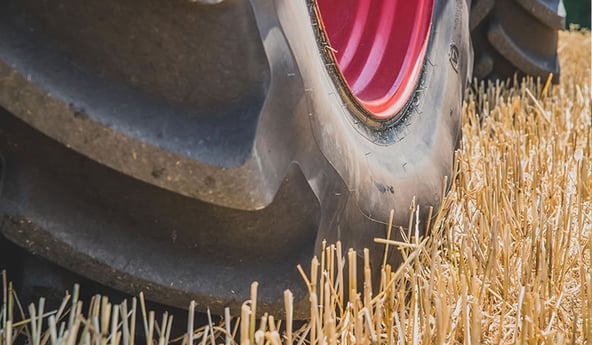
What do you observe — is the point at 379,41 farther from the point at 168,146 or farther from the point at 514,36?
the point at 514,36

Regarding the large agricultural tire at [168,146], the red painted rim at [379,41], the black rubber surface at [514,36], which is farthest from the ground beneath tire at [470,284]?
the black rubber surface at [514,36]

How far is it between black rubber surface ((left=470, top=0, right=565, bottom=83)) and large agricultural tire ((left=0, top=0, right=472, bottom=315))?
1337 millimetres

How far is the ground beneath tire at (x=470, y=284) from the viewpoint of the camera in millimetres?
915

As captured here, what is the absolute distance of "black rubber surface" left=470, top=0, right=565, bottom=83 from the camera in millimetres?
2273

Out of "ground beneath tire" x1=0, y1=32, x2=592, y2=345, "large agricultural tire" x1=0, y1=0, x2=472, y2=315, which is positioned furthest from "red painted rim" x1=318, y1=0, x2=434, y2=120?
"large agricultural tire" x1=0, y1=0, x2=472, y2=315

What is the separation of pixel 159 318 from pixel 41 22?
335 mm

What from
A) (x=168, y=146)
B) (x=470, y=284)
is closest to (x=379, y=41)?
(x=470, y=284)

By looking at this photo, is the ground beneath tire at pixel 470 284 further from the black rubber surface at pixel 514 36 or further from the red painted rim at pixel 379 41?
the black rubber surface at pixel 514 36

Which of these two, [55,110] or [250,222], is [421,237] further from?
[55,110]

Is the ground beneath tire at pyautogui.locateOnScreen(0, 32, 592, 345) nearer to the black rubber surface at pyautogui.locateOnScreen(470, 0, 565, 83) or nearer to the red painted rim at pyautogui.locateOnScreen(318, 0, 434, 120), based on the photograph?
→ the red painted rim at pyautogui.locateOnScreen(318, 0, 434, 120)

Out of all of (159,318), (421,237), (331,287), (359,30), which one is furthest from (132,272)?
(359,30)

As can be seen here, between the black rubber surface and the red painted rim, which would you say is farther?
the black rubber surface

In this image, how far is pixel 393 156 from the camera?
4.20 feet

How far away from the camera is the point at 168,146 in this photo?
2.77 ft
